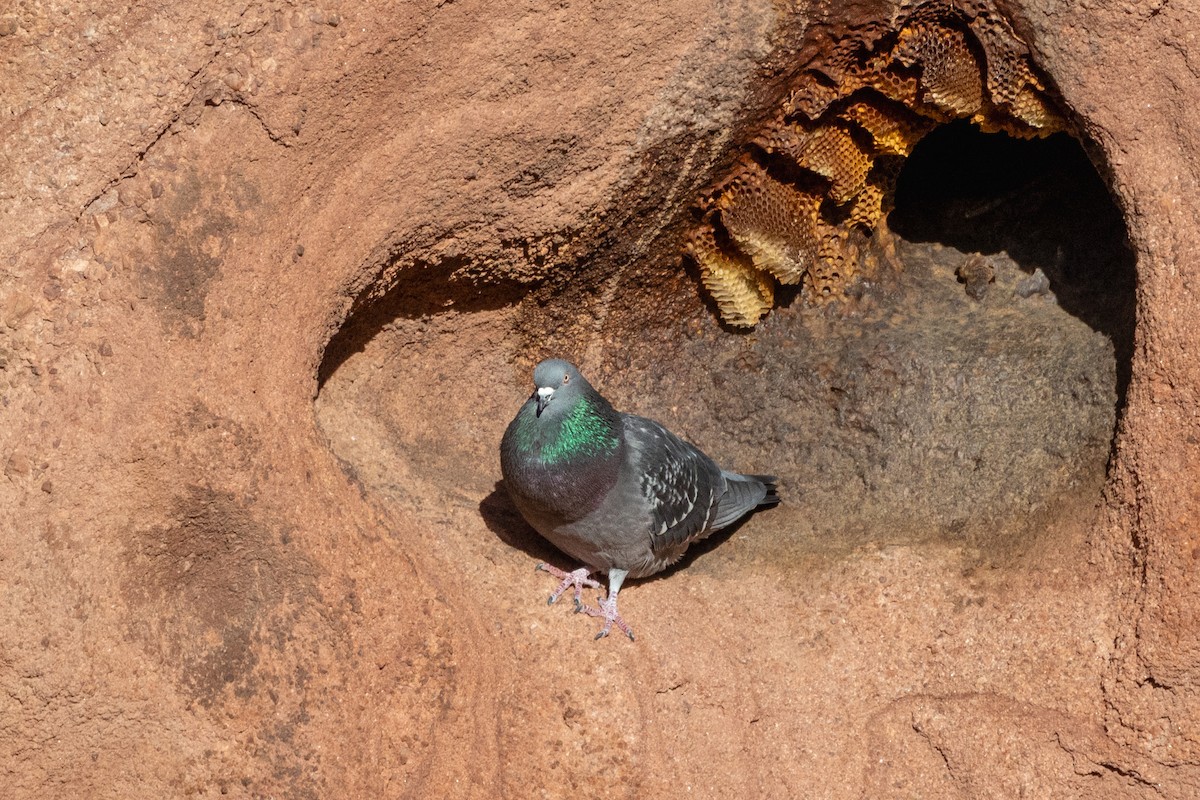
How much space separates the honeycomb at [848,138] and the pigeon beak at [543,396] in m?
1.26

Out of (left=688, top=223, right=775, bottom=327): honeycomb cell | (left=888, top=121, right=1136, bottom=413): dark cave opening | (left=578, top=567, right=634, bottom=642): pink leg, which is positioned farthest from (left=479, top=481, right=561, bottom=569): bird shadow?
(left=888, top=121, right=1136, bottom=413): dark cave opening

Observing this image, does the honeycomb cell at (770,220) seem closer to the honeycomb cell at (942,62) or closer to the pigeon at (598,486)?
the honeycomb cell at (942,62)

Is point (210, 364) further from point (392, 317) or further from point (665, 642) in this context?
point (665, 642)

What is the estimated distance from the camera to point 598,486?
402 cm

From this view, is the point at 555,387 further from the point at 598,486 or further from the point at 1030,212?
the point at 1030,212

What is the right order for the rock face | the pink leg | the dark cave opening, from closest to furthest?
the rock face
the pink leg
the dark cave opening

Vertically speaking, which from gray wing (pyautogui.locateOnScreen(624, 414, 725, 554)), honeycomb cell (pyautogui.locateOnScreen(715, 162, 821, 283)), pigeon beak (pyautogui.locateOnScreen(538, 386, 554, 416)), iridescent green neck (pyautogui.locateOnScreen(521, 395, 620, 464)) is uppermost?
honeycomb cell (pyautogui.locateOnScreen(715, 162, 821, 283))

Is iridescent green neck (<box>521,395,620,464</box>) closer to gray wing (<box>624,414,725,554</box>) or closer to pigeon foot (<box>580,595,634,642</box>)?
gray wing (<box>624,414,725,554</box>)

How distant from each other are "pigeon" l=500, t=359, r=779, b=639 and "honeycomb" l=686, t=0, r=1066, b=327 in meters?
1.01

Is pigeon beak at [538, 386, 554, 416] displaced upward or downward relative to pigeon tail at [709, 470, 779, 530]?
upward

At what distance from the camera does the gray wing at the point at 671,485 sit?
4.18 meters

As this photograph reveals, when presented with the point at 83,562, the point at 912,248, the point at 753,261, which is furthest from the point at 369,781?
the point at 912,248

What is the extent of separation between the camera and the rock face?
11.2 ft

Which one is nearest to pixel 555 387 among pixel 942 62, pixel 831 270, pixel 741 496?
pixel 741 496
